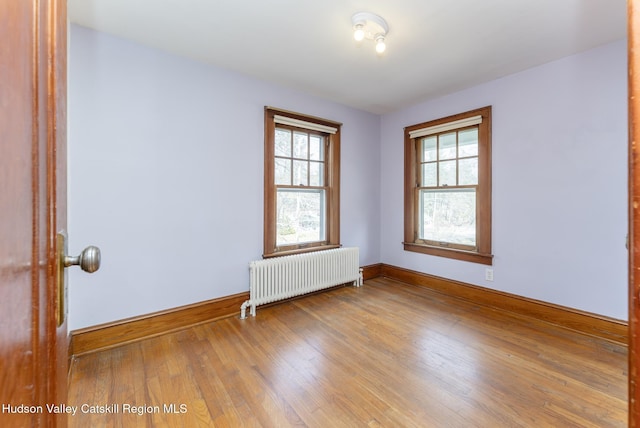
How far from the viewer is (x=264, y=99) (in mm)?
3014

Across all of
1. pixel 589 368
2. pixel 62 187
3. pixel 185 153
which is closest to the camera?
pixel 62 187

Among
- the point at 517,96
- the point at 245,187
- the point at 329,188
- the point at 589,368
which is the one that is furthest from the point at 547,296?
the point at 245,187

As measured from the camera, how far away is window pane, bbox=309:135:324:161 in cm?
357

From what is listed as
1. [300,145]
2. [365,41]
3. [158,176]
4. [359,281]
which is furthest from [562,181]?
[158,176]

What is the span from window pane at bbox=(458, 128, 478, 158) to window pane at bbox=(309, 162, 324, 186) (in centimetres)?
173

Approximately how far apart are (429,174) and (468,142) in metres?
0.61

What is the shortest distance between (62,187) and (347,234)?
3.39 m

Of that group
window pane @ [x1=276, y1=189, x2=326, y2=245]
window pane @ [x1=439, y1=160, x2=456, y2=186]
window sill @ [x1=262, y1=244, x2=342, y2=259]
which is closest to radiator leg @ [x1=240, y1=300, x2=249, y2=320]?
window sill @ [x1=262, y1=244, x2=342, y2=259]

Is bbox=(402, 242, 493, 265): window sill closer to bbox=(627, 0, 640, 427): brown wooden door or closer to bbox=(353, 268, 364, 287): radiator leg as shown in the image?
bbox=(353, 268, 364, 287): radiator leg

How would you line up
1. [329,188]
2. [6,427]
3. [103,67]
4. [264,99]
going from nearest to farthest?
[6,427] → [103,67] → [264,99] → [329,188]

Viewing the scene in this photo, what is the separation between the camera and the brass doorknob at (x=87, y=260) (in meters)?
0.61

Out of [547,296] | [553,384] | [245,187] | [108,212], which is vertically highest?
[245,187]

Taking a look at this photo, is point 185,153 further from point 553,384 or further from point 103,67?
point 553,384

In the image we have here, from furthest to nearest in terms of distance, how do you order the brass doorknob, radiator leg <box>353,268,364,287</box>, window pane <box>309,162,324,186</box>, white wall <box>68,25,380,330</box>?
radiator leg <box>353,268,364,287</box> < window pane <box>309,162,324,186</box> < white wall <box>68,25,380,330</box> < the brass doorknob
